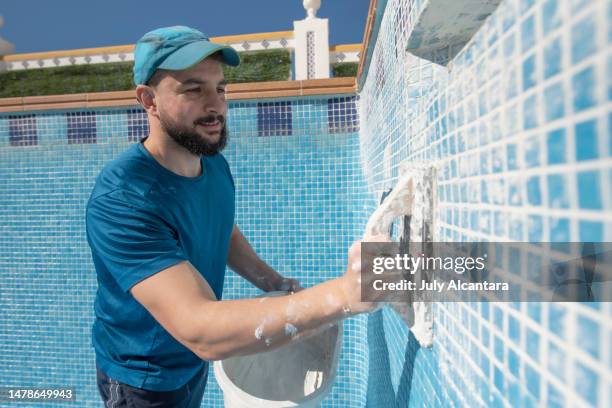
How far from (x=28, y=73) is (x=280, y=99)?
8.41 meters

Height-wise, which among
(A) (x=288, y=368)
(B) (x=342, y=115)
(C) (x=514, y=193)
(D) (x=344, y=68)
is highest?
(D) (x=344, y=68)

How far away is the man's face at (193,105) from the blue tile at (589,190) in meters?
0.98

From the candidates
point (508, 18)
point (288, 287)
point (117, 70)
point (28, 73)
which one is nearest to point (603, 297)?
point (508, 18)

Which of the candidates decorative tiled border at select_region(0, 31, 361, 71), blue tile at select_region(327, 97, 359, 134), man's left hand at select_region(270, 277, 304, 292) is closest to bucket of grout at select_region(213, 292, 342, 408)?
man's left hand at select_region(270, 277, 304, 292)

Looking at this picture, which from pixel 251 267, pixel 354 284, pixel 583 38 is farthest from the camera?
pixel 251 267

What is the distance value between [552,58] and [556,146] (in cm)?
7

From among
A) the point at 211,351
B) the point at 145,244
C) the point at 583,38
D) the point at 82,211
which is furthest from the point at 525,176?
the point at 82,211

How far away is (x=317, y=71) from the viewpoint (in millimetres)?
6715

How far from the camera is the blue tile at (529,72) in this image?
1.07ft

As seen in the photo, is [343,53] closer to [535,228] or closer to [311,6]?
[311,6]

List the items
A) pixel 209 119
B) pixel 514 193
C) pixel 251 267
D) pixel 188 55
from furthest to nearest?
pixel 251 267 < pixel 209 119 < pixel 188 55 < pixel 514 193

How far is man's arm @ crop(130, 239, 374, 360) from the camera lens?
616 mm

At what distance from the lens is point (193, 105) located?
1.04 m

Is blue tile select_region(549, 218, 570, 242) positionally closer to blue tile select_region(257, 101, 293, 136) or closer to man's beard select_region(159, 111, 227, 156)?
man's beard select_region(159, 111, 227, 156)
